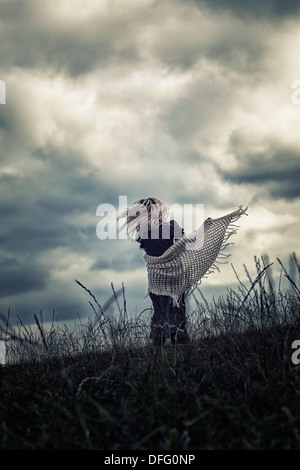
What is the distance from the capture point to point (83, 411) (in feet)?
9.40

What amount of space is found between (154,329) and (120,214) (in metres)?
2.19

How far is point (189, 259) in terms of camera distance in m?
6.09

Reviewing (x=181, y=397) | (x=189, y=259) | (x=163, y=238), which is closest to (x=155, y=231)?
(x=163, y=238)

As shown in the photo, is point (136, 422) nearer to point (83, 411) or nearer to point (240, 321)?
point (83, 411)

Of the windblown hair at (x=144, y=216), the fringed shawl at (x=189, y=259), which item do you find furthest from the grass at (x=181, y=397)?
the windblown hair at (x=144, y=216)

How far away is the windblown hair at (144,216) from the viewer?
6.62 metres

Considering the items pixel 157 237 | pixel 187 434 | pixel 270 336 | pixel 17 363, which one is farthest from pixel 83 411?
pixel 157 237

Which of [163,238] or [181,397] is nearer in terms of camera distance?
[181,397]

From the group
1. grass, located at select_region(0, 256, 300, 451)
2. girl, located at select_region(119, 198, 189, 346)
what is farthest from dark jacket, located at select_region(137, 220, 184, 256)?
grass, located at select_region(0, 256, 300, 451)

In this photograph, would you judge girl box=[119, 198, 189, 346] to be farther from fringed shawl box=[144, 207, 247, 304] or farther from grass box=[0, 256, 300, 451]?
grass box=[0, 256, 300, 451]

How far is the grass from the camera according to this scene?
2340mm

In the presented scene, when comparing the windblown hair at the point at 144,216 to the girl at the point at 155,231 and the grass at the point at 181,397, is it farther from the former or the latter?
the grass at the point at 181,397

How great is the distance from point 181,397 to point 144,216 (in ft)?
13.4

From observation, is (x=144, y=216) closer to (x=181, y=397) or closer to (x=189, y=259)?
(x=189, y=259)
